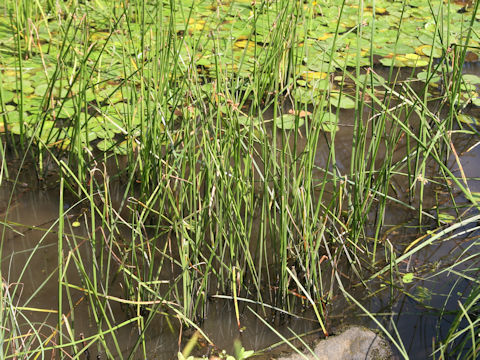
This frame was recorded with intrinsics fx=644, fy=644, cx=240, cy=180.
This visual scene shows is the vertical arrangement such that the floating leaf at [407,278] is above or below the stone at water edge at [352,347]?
above

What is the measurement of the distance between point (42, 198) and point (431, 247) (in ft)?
4.00

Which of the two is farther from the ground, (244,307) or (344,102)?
(344,102)

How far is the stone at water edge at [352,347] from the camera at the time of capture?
154 centimetres

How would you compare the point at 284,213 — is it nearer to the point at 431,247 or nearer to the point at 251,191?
the point at 251,191

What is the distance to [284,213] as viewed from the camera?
1.48 metres

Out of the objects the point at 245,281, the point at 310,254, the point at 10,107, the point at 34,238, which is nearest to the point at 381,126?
the point at 310,254

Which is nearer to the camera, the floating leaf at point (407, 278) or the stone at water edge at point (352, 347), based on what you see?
the stone at water edge at point (352, 347)

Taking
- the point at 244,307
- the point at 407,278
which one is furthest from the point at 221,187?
the point at 407,278

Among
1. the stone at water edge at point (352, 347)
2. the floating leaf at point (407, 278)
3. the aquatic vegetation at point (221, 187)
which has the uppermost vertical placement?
the aquatic vegetation at point (221, 187)

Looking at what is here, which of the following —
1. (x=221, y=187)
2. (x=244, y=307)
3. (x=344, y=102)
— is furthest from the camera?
(x=344, y=102)

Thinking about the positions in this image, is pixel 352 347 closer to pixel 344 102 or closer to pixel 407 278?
pixel 407 278

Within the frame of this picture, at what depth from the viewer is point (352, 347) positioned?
1.55m

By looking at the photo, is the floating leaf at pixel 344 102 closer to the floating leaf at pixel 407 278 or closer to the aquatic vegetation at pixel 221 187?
the aquatic vegetation at pixel 221 187

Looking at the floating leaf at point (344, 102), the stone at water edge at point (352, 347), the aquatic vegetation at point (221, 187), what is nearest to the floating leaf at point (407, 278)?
the aquatic vegetation at point (221, 187)
